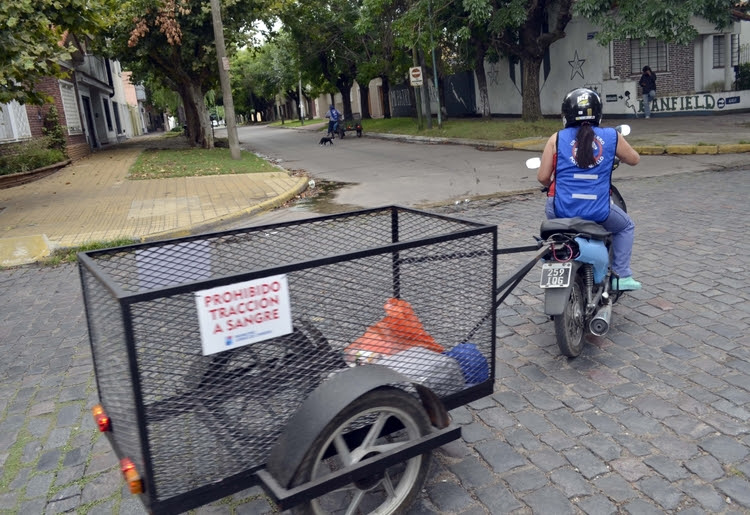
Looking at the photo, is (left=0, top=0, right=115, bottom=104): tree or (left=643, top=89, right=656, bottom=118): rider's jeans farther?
(left=643, top=89, right=656, bottom=118): rider's jeans

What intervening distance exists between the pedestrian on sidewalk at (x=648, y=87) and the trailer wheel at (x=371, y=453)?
22579mm

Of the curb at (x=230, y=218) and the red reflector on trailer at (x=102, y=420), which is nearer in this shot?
the red reflector on trailer at (x=102, y=420)

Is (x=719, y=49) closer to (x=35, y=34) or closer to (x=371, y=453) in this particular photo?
(x=35, y=34)

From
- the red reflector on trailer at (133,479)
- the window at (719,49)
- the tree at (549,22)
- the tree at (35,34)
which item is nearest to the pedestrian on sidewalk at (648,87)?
the tree at (549,22)

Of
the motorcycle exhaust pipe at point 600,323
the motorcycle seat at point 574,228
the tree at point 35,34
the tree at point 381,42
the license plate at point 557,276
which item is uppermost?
the tree at point 381,42

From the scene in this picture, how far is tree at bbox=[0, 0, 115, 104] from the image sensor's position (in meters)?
9.33

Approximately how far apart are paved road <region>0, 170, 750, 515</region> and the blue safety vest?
Answer: 96 centimetres

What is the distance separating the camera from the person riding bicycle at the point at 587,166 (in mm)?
4277

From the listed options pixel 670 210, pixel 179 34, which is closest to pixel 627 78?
pixel 179 34

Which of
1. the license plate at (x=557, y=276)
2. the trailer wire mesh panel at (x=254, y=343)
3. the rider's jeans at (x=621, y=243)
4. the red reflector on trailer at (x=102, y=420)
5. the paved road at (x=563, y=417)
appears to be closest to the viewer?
the trailer wire mesh panel at (x=254, y=343)

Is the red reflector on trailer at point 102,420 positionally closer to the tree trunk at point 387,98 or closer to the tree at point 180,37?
the tree at point 180,37

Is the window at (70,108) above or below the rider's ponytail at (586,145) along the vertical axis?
above

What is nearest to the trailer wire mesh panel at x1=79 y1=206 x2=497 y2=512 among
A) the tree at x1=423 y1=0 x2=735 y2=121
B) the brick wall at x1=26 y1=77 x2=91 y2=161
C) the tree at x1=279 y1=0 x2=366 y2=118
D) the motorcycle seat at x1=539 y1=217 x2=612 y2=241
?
the motorcycle seat at x1=539 y1=217 x2=612 y2=241

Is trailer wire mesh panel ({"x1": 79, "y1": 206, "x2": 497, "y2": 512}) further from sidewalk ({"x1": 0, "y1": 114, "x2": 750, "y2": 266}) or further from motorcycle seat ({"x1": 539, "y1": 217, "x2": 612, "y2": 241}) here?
sidewalk ({"x1": 0, "y1": 114, "x2": 750, "y2": 266})
